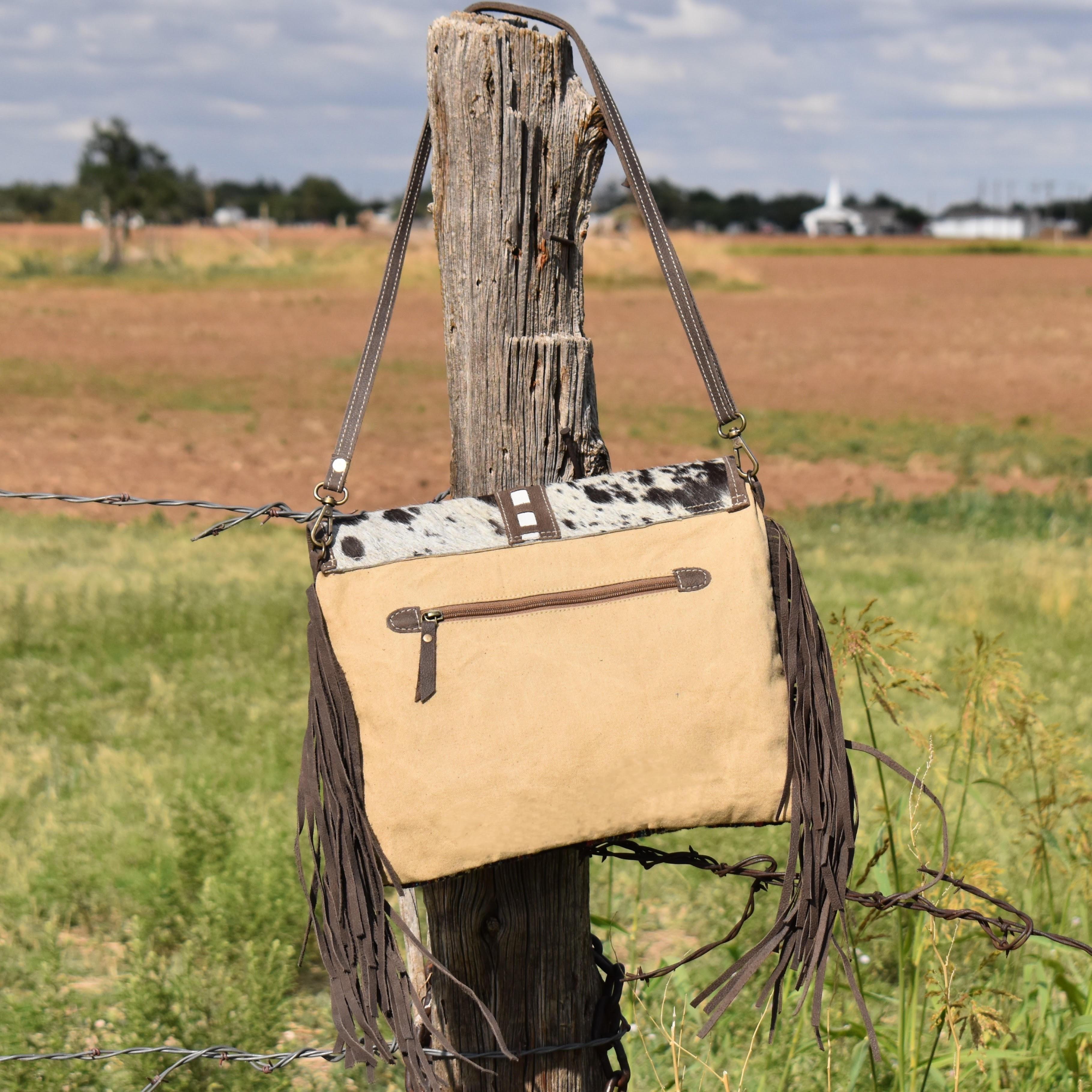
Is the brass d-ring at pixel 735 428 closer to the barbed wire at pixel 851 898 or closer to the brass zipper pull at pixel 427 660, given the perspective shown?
the brass zipper pull at pixel 427 660

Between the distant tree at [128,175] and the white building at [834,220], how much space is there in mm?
77940

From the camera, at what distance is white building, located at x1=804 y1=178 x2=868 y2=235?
4235 inches

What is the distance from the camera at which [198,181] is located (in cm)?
8056

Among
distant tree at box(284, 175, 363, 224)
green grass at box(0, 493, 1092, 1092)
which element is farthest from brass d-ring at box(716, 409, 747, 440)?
distant tree at box(284, 175, 363, 224)

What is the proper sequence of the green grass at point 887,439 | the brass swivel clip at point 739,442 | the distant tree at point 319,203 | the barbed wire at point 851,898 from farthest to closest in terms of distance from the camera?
1. the distant tree at point 319,203
2. the green grass at point 887,439
3. the barbed wire at point 851,898
4. the brass swivel clip at point 739,442

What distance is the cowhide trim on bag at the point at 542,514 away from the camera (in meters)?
1.52

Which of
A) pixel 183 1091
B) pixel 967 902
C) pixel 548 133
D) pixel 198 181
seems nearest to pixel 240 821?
pixel 183 1091

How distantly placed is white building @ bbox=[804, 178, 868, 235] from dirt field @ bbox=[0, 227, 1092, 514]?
74684 millimetres

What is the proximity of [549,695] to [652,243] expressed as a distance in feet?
2.11

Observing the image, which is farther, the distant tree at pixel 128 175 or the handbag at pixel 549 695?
the distant tree at pixel 128 175

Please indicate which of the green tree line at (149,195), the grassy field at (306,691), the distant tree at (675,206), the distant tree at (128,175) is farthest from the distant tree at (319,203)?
the grassy field at (306,691)

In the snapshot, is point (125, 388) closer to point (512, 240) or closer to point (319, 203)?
point (512, 240)

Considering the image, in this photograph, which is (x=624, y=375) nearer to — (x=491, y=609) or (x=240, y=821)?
(x=240, y=821)

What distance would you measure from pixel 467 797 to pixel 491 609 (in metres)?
0.24
